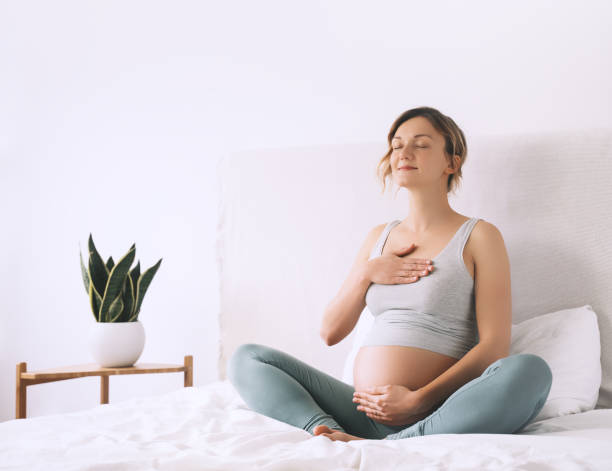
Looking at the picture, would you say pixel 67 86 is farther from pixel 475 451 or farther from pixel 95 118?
pixel 475 451

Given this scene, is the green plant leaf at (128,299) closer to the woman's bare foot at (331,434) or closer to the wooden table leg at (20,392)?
the wooden table leg at (20,392)

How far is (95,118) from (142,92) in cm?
26

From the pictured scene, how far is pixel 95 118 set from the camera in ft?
8.93

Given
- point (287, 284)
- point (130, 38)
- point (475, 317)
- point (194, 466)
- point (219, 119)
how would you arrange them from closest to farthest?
point (194, 466) → point (475, 317) → point (287, 284) → point (219, 119) → point (130, 38)

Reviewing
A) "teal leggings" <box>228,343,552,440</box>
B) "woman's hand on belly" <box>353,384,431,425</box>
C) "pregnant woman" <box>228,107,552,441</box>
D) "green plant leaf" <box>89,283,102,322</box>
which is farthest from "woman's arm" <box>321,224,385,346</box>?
"green plant leaf" <box>89,283,102,322</box>

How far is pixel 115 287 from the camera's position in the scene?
214cm

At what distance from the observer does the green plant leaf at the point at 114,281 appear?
2125mm

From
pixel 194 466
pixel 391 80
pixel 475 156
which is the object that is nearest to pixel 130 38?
pixel 391 80

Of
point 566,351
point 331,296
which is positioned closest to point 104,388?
point 331,296

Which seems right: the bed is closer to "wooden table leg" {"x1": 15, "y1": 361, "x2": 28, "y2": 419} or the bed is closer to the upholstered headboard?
the upholstered headboard

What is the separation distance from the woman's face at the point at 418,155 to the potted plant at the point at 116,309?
1.07 m

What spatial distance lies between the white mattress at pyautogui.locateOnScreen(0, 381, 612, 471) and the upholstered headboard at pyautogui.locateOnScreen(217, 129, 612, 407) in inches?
22.8

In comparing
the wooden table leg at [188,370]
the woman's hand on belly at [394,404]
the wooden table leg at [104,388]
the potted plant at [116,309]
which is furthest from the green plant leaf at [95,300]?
the woman's hand on belly at [394,404]

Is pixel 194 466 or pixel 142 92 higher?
pixel 142 92
